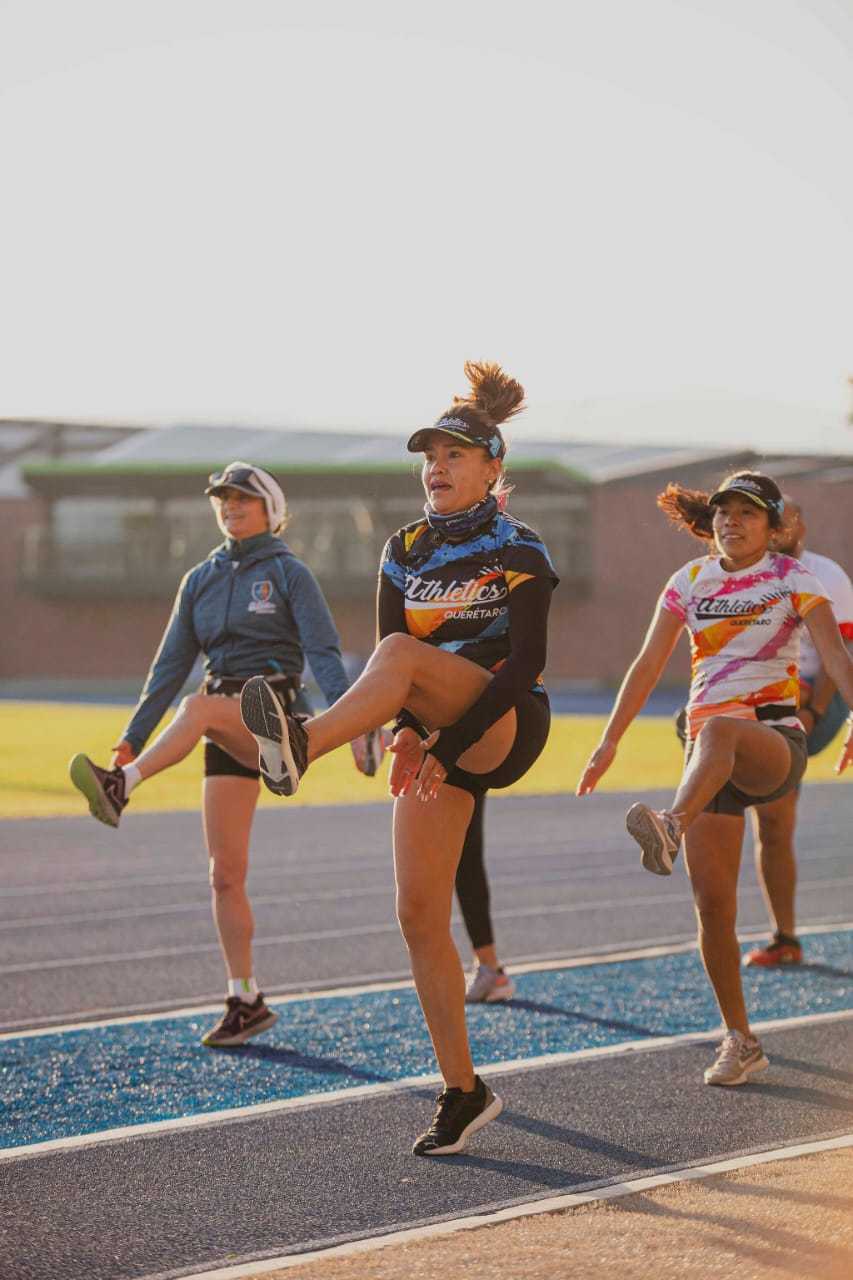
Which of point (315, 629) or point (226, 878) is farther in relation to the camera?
point (226, 878)

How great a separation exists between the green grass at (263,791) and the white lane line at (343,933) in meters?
6.84

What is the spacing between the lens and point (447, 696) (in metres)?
4.69

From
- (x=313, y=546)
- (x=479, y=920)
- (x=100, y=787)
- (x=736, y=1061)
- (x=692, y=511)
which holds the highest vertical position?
(x=313, y=546)

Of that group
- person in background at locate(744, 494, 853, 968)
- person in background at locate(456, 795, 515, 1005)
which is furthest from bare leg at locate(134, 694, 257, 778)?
person in background at locate(744, 494, 853, 968)

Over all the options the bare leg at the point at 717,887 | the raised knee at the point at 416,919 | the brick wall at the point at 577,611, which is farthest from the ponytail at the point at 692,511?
the brick wall at the point at 577,611

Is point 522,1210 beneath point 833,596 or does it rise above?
beneath

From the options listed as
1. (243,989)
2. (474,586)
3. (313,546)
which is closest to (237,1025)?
(243,989)

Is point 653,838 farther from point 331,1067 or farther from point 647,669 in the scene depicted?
point 331,1067

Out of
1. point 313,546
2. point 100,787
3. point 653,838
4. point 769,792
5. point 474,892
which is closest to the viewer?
point 653,838

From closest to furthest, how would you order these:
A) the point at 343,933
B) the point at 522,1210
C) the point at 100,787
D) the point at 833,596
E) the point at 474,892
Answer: the point at 522,1210, the point at 100,787, the point at 833,596, the point at 474,892, the point at 343,933

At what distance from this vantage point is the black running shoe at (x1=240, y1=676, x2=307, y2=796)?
470 centimetres

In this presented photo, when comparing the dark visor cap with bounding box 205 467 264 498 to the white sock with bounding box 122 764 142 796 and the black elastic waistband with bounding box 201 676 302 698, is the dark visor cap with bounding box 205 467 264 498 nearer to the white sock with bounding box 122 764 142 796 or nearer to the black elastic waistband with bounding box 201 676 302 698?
the black elastic waistband with bounding box 201 676 302 698

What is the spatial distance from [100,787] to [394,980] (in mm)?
2574

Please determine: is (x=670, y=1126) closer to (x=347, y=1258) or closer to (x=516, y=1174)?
(x=516, y=1174)
